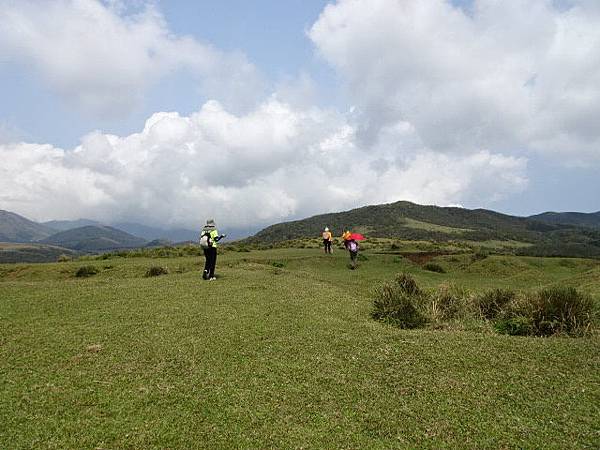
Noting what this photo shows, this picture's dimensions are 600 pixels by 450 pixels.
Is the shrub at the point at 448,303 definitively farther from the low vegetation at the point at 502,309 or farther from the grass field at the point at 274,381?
the grass field at the point at 274,381

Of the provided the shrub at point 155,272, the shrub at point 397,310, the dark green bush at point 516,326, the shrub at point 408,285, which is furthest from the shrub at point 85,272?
the dark green bush at point 516,326

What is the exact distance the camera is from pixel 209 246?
17.5 metres

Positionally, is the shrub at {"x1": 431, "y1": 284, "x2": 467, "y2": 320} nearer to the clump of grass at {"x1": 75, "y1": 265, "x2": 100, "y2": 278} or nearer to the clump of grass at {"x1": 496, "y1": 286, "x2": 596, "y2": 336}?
the clump of grass at {"x1": 496, "y1": 286, "x2": 596, "y2": 336}

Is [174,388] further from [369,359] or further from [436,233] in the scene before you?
[436,233]

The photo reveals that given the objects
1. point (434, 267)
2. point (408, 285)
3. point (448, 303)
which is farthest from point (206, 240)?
point (434, 267)

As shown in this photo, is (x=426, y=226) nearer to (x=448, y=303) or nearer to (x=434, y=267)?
(x=434, y=267)

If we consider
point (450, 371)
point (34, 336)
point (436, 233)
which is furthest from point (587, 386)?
point (436, 233)

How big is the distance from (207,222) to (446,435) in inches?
562

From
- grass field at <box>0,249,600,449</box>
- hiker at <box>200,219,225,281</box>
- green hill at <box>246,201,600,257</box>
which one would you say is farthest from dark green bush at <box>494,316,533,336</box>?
green hill at <box>246,201,600,257</box>

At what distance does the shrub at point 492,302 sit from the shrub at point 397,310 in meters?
2.47

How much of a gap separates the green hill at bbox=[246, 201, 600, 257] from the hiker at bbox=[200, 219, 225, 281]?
2756 inches

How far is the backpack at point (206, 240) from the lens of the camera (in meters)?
17.6


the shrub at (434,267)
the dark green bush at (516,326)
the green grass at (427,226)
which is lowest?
the dark green bush at (516,326)

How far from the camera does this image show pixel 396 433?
18.5 ft
